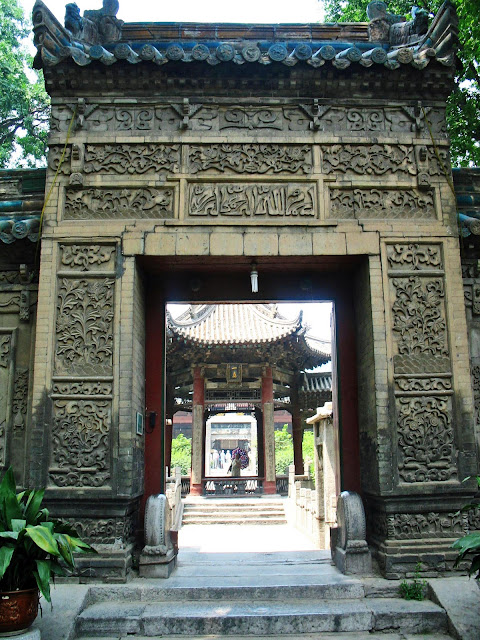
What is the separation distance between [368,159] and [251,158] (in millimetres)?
1420

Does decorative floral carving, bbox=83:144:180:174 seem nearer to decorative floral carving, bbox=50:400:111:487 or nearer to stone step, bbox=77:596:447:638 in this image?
decorative floral carving, bbox=50:400:111:487

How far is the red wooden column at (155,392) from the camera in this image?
24.6 feet

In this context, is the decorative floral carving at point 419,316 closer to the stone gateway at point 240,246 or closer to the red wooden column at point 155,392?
the stone gateway at point 240,246

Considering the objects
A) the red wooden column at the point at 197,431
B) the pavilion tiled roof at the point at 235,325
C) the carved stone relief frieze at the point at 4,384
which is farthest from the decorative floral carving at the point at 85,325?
the red wooden column at the point at 197,431

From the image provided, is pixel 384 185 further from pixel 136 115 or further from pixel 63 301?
pixel 63 301

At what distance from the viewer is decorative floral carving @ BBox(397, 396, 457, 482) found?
21.4 ft

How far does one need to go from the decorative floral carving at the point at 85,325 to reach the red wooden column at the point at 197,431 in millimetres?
12655

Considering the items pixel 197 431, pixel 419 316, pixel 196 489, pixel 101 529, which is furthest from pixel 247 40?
pixel 196 489

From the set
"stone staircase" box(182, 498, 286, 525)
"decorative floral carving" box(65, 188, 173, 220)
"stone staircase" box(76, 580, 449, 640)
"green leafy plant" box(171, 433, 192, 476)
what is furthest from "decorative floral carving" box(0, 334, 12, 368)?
"green leafy plant" box(171, 433, 192, 476)

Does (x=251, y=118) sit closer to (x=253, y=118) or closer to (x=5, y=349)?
(x=253, y=118)

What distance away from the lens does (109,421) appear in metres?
6.55

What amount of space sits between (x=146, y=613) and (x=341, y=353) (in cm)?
384

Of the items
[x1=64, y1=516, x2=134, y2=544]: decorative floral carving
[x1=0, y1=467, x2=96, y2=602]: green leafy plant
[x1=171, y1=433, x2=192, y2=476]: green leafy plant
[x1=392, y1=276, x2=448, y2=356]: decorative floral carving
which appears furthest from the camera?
[x1=171, y1=433, x2=192, y2=476]: green leafy plant

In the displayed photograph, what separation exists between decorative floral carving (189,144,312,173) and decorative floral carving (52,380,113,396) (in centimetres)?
276
